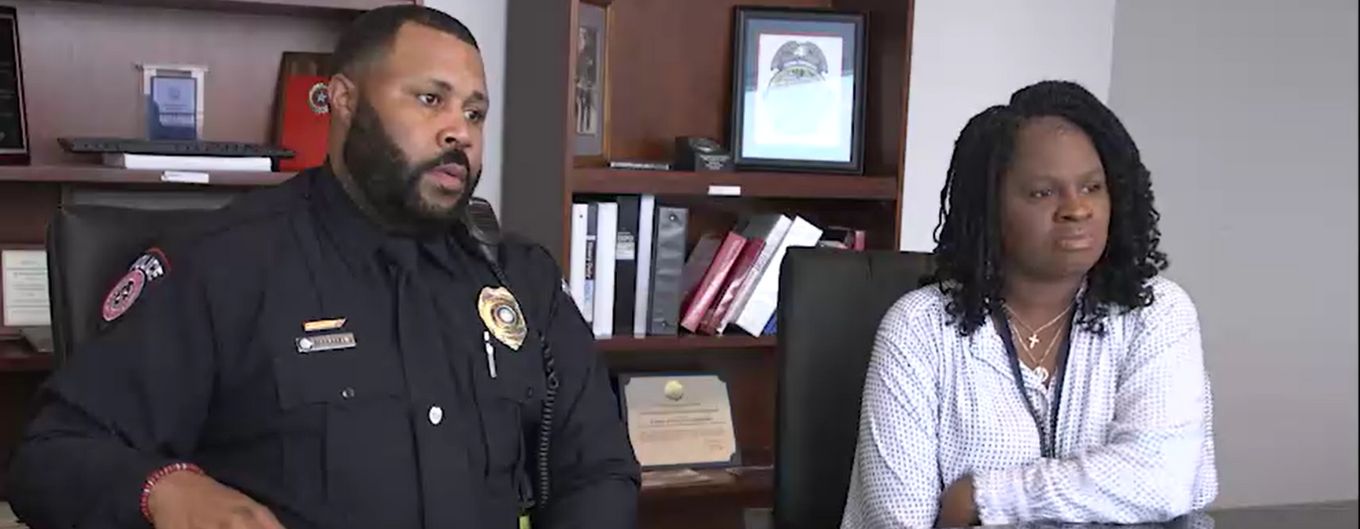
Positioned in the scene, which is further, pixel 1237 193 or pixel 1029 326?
pixel 1237 193

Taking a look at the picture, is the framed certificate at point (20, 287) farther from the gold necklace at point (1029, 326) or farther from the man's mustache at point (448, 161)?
the gold necklace at point (1029, 326)

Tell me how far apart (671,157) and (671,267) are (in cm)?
30

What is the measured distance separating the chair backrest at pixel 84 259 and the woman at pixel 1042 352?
858 mm

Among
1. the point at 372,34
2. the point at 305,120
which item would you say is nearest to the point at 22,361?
the point at 305,120

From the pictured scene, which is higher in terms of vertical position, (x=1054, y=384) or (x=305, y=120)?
(x=305, y=120)

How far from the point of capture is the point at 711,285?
275 centimetres

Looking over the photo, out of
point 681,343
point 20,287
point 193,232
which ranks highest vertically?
point 193,232

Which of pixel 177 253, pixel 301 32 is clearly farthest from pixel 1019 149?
pixel 301 32

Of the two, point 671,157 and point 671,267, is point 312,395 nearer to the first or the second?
point 671,267

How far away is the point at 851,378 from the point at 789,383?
9 cm

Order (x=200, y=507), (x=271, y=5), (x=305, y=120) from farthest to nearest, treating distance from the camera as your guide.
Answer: (x=305, y=120) → (x=271, y=5) → (x=200, y=507)

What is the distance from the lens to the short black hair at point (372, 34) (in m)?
1.46

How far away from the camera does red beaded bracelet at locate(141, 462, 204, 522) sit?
1.21m

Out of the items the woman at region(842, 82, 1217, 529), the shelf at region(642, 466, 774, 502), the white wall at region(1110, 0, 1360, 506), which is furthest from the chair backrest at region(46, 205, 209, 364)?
the white wall at region(1110, 0, 1360, 506)
